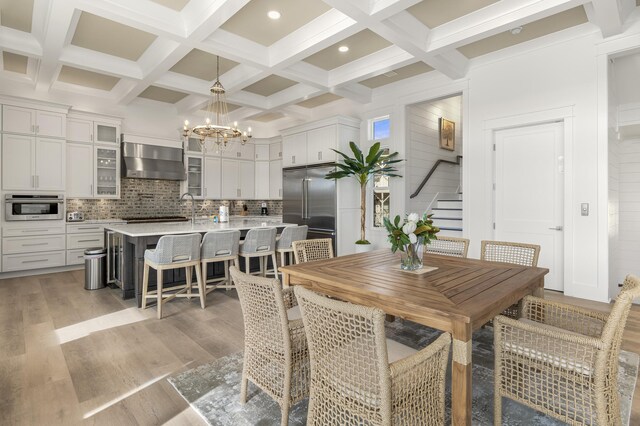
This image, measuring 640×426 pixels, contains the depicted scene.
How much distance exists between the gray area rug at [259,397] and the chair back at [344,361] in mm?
519

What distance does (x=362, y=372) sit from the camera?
137cm

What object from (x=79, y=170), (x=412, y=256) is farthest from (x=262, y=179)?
(x=412, y=256)

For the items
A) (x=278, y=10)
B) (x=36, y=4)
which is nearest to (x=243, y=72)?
(x=278, y=10)

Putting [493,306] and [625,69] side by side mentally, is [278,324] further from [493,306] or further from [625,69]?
[625,69]

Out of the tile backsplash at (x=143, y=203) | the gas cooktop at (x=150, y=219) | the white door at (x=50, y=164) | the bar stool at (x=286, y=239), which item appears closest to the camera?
the bar stool at (x=286, y=239)

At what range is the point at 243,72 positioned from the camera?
5254 mm

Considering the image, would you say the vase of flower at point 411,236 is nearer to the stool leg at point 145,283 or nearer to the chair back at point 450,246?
the chair back at point 450,246

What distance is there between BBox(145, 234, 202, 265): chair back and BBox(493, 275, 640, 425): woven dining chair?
9.85 ft

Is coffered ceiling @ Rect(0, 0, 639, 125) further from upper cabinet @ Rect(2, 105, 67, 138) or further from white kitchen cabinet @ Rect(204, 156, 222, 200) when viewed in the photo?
white kitchen cabinet @ Rect(204, 156, 222, 200)

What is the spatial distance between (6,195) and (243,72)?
4152 millimetres

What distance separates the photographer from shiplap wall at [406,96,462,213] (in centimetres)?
607

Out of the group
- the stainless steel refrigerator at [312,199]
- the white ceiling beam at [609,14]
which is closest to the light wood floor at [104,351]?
the stainless steel refrigerator at [312,199]

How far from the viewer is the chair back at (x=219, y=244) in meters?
3.85

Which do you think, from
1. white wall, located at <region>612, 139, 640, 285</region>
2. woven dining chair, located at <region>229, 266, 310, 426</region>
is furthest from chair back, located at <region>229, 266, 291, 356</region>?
→ white wall, located at <region>612, 139, 640, 285</region>
